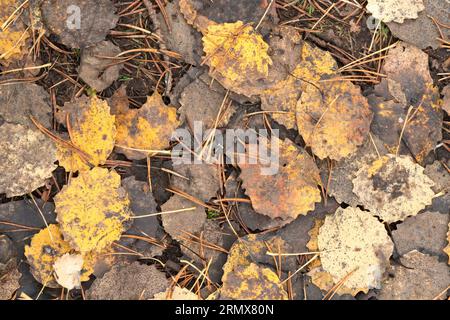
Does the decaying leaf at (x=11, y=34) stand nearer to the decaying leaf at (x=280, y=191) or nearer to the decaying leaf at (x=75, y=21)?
Result: the decaying leaf at (x=75, y=21)

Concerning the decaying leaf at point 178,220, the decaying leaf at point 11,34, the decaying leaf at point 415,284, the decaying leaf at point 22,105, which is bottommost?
the decaying leaf at point 415,284

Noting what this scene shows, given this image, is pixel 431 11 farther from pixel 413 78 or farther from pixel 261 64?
pixel 261 64

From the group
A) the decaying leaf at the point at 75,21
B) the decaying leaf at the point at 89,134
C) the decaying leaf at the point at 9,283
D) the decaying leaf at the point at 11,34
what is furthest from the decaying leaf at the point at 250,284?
the decaying leaf at the point at 11,34

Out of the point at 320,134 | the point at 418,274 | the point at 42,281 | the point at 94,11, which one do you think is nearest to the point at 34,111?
the point at 94,11

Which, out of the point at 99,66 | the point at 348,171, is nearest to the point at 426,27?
the point at 348,171

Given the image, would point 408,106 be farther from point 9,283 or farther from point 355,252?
point 9,283

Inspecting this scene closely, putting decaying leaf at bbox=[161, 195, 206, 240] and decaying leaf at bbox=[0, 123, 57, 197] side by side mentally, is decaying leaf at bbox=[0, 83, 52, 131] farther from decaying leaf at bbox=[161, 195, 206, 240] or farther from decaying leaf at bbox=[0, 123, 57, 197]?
decaying leaf at bbox=[161, 195, 206, 240]
